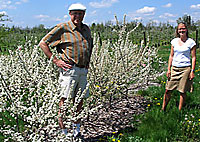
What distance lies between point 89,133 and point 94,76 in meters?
1.02

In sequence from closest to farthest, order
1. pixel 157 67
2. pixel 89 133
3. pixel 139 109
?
pixel 89 133 < pixel 139 109 < pixel 157 67

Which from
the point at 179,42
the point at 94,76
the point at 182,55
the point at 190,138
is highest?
the point at 179,42

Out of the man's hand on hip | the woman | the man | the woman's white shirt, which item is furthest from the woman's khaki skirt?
the man's hand on hip

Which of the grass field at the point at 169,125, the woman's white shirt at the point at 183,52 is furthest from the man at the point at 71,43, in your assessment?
the woman's white shirt at the point at 183,52

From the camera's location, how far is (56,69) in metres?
3.37

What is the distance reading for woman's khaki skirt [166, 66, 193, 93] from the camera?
4133mm

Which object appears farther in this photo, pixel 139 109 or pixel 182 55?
pixel 139 109

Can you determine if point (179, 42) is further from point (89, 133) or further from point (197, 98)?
point (89, 133)

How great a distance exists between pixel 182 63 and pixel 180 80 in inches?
13.4

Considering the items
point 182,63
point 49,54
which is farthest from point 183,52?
point 49,54

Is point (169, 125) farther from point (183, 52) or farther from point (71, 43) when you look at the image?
point (71, 43)

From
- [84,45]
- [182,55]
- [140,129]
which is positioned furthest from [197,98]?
[84,45]

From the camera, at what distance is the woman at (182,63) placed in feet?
13.3

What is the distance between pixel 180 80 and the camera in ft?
13.8
